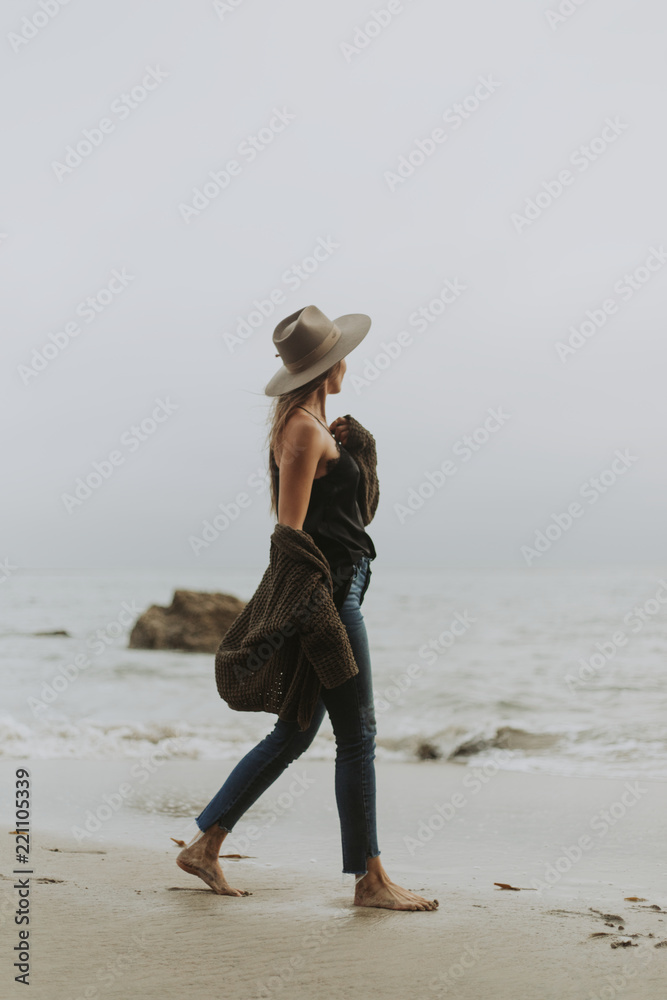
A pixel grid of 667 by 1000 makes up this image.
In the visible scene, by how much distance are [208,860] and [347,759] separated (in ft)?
1.98

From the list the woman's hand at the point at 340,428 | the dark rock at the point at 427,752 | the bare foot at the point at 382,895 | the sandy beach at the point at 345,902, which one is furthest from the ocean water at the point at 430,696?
the woman's hand at the point at 340,428

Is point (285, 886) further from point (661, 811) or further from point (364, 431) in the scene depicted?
point (661, 811)

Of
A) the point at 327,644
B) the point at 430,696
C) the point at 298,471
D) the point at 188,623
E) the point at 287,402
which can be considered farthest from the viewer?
the point at 188,623

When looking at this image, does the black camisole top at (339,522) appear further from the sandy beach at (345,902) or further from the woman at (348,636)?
→ the sandy beach at (345,902)

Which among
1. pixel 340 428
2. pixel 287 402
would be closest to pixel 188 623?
pixel 340 428

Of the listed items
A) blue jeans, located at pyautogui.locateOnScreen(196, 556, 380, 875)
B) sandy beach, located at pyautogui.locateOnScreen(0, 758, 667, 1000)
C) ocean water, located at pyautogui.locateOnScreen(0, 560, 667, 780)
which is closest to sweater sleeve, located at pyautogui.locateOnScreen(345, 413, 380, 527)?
blue jeans, located at pyautogui.locateOnScreen(196, 556, 380, 875)

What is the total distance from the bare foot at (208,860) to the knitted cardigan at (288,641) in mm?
469

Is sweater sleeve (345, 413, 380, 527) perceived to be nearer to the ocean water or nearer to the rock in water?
the ocean water

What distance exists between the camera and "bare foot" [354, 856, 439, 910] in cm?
269

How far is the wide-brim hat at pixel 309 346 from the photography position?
2906mm

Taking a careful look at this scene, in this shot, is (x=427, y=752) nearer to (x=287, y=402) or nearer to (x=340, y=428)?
(x=340, y=428)

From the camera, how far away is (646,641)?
13758 mm

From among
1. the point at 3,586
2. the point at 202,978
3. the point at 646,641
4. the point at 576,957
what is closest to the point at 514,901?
the point at 576,957

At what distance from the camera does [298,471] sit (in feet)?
9.00
